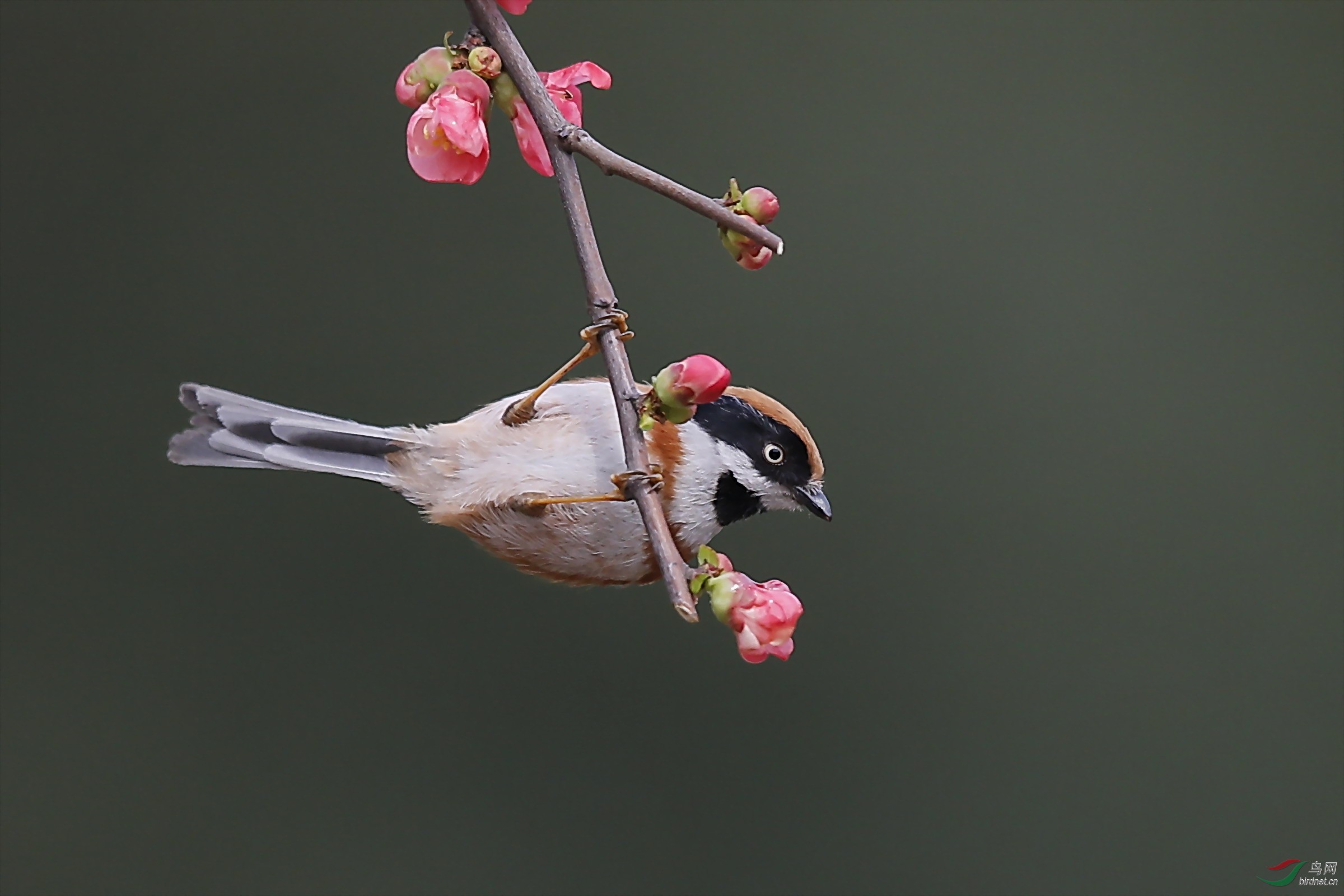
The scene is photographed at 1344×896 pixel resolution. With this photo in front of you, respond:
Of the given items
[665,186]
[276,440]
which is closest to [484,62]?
[665,186]

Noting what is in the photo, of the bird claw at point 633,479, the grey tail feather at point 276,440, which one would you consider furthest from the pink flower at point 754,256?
the grey tail feather at point 276,440

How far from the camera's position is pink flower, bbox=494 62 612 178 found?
2.52 feet

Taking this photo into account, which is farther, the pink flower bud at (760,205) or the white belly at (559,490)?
the white belly at (559,490)

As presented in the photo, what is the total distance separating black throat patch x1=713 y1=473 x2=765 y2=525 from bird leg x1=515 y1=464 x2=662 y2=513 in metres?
0.09

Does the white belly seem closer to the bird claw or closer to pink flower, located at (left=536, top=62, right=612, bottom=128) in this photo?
the bird claw

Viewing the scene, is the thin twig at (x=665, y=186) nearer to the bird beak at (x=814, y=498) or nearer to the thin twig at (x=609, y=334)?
the thin twig at (x=609, y=334)

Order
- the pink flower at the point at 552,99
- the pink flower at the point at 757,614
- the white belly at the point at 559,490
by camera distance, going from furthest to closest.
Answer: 1. the white belly at the point at 559,490
2. the pink flower at the point at 552,99
3. the pink flower at the point at 757,614

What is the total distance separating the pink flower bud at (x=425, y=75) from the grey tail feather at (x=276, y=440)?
1.43 ft

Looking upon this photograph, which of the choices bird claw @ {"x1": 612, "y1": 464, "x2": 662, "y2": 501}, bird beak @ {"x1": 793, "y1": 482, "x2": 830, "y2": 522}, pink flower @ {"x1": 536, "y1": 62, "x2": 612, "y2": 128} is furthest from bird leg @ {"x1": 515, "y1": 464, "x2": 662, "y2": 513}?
pink flower @ {"x1": 536, "y1": 62, "x2": 612, "y2": 128}

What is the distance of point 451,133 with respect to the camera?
2.34ft

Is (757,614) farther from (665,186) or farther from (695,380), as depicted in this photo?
(665,186)

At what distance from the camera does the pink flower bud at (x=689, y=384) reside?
67 centimetres

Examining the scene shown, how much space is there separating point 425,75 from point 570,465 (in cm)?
37

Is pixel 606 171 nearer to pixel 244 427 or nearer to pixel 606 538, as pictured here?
pixel 606 538
